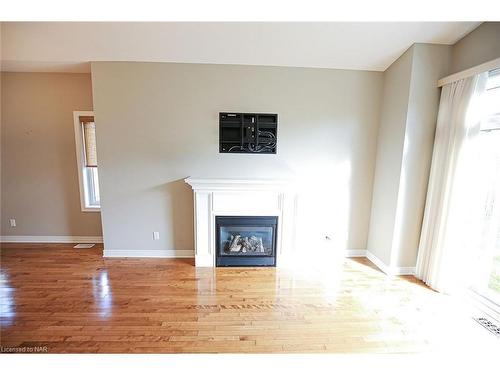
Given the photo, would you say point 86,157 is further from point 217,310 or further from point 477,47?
point 477,47

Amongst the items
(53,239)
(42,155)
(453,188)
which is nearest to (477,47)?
(453,188)

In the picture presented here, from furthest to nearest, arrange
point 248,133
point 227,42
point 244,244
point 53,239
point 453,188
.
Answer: point 53,239 → point 244,244 → point 248,133 → point 227,42 → point 453,188

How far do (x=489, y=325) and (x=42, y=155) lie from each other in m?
5.69

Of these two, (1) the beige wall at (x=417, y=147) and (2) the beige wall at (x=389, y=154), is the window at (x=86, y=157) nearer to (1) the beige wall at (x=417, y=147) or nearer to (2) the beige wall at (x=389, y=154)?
(2) the beige wall at (x=389, y=154)

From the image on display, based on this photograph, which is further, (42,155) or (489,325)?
(42,155)

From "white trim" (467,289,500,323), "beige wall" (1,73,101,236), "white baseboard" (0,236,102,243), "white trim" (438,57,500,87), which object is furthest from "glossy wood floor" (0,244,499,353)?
"white trim" (438,57,500,87)

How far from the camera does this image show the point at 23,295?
2.24 metres

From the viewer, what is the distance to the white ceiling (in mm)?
2293

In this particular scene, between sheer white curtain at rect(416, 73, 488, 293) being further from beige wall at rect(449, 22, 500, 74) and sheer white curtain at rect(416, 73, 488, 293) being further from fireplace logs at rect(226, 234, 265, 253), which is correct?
fireplace logs at rect(226, 234, 265, 253)

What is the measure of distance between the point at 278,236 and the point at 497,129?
2414 millimetres

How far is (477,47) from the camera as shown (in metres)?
2.14

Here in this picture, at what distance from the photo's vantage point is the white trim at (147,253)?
310 cm

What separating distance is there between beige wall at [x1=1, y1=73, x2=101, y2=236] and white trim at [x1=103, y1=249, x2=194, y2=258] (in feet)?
2.42

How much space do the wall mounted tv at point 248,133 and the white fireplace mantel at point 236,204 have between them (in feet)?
1.50
